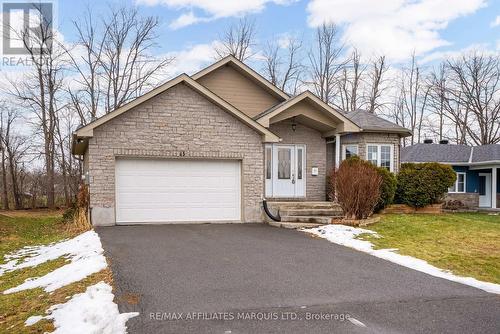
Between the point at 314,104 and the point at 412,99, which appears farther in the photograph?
the point at 412,99

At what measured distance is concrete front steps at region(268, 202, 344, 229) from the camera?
12211mm

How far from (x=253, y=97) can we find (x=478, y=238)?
31.1 feet

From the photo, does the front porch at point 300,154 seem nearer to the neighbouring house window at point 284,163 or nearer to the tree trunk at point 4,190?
the neighbouring house window at point 284,163

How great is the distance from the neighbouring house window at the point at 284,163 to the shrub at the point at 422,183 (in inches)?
179

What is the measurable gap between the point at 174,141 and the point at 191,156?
2.31 feet

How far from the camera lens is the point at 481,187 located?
78.6ft

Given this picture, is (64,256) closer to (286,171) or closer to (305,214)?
(305,214)

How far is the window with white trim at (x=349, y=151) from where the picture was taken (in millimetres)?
16469

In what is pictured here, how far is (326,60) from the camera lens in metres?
32.0

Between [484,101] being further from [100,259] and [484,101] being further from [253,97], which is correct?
[100,259]

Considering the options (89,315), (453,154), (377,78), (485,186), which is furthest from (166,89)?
(377,78)

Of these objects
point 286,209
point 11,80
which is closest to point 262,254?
point 286,209

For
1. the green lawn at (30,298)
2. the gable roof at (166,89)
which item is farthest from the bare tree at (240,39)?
the green lawn at (30,298)

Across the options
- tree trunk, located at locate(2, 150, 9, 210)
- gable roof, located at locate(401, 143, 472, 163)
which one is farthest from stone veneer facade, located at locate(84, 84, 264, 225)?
tree trunk, located at locate(2, 150, 9, 210)
